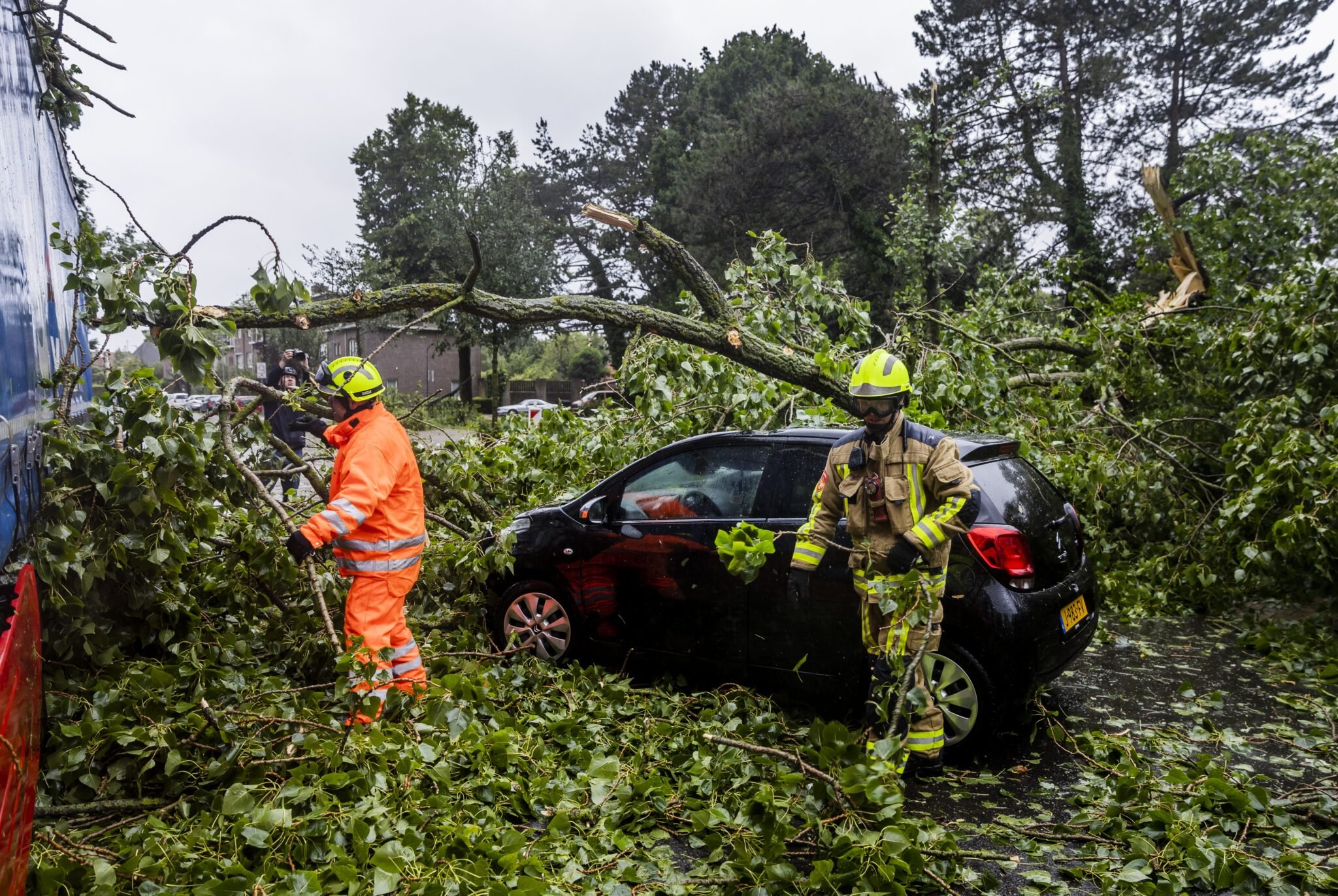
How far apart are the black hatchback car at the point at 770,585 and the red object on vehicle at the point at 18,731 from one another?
2.94 m

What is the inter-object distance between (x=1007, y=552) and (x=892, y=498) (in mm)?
607

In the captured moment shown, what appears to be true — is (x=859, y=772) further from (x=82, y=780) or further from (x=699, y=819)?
(x=82, y=780)

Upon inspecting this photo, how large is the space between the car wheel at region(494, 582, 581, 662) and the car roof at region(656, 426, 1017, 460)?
1174mm

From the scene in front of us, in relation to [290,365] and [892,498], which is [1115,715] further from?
[290,365]

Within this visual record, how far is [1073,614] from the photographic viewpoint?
4516 millimetres

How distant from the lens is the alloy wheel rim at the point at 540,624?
5391 mm

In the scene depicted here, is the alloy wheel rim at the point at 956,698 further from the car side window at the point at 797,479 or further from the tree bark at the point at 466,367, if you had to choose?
the tree bark at the point at 466,367

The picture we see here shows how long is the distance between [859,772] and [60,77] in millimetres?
4823

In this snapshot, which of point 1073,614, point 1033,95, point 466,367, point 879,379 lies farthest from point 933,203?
point 466,367

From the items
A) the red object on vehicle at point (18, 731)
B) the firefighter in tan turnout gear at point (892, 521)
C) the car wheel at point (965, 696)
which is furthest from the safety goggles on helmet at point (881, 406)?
the red object on vehicle at point (18, 731)

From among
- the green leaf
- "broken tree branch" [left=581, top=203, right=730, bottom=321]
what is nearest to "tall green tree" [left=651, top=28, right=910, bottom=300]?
"broken tree branch" [left=581, top=203, right=730, bottom=321]

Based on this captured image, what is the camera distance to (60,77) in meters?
4.46

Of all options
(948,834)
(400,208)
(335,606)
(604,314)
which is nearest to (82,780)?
(335,606)

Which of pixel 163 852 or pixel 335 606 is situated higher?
pixel 335 606
